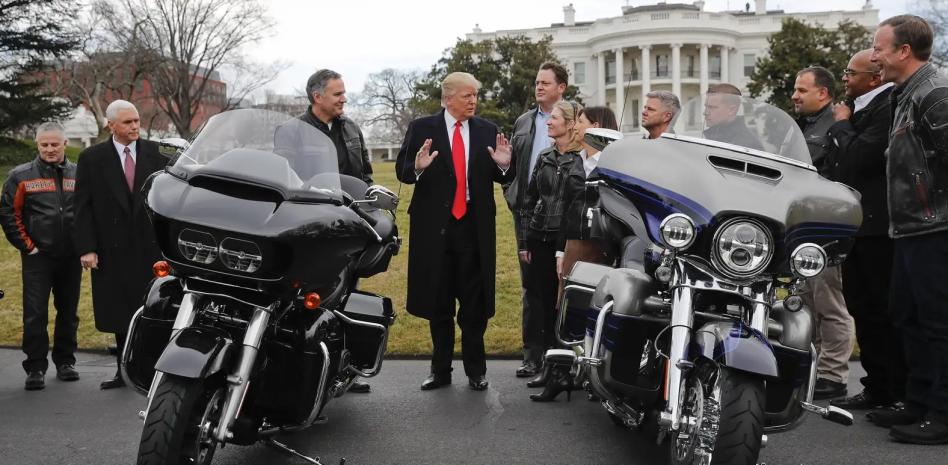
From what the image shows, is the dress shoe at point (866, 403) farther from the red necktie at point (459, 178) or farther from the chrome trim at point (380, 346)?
the chrome trim at point (380, 346)

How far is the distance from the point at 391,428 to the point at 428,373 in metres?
1.61

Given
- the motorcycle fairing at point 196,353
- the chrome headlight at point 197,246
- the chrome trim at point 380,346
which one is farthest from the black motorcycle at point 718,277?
the chrome headlight at point 197,246

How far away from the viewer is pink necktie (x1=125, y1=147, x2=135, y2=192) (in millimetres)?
6281

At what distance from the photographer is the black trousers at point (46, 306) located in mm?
6445

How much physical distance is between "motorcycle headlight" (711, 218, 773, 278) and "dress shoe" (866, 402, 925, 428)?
6.97ft

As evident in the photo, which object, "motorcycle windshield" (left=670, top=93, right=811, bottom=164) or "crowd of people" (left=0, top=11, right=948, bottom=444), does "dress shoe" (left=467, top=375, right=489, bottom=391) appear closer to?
"crowd of people" (left=0, top=11, right=948, bottom=444)

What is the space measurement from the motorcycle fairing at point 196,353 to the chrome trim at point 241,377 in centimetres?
6

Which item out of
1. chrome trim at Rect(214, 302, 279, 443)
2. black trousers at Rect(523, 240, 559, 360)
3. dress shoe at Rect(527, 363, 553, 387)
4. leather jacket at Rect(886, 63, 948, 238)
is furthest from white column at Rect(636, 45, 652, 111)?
chrome trim at Rect(214, 302, 279, 443)

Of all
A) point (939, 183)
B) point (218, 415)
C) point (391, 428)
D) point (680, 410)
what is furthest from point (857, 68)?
point (218, 415)

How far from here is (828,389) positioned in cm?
571

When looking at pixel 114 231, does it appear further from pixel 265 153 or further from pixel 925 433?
pixel 925 433

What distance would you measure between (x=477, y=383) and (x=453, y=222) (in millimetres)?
1140

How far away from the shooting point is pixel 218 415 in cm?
347

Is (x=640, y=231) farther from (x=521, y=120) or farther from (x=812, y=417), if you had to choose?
(x=521, y=120)
